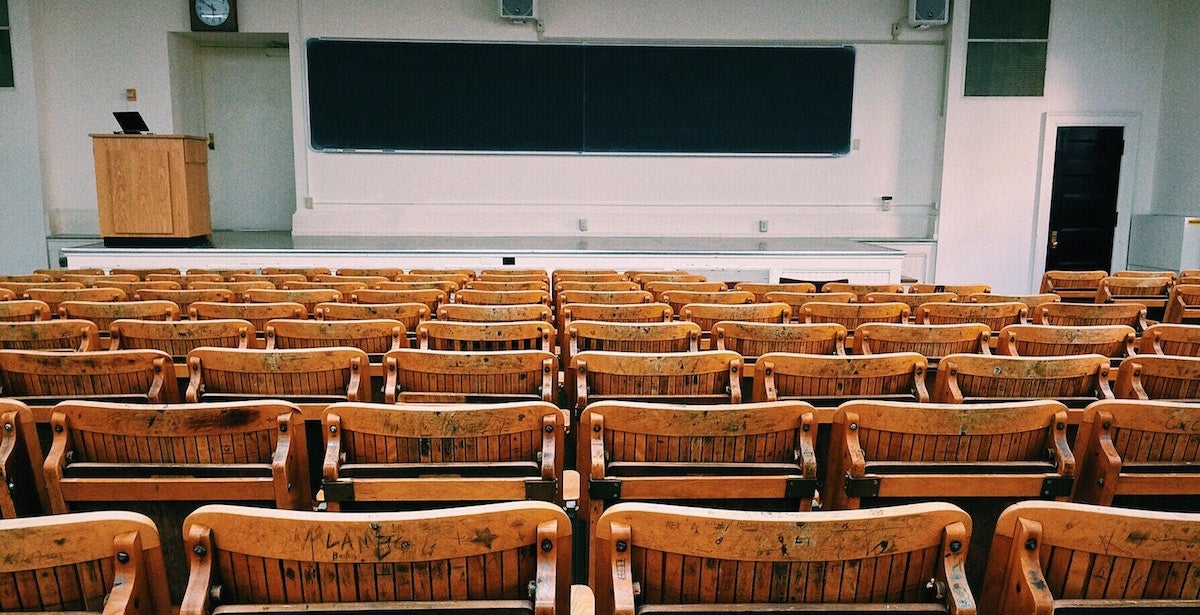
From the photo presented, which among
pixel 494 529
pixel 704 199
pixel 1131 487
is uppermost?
pixel 704 199

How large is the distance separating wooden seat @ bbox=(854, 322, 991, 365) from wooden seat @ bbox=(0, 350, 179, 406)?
8.43 ft

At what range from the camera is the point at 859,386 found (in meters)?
2.62

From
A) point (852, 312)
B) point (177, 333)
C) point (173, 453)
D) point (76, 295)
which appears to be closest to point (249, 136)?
point (76, 295)

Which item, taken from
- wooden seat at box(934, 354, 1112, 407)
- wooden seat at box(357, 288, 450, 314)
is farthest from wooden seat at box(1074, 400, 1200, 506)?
wooden seat at box(357, 288, 450, 314)

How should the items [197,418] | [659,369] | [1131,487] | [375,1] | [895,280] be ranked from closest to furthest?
[197,418] < [1131,487] < [659,369] < [895,280] < [375,1]

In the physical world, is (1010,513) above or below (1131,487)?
above

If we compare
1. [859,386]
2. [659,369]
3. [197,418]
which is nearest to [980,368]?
[859,386]

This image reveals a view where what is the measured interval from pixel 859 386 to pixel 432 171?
757 cm

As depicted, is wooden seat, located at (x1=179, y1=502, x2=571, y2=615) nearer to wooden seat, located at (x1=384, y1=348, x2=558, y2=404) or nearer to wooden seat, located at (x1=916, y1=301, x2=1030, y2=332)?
wooden seat, located at (x1=384, y1=348, x2=558, y2=404)

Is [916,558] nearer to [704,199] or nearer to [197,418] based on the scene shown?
[197,418]

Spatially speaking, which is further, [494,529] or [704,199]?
[704,199]

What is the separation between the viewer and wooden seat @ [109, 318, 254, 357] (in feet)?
10.3

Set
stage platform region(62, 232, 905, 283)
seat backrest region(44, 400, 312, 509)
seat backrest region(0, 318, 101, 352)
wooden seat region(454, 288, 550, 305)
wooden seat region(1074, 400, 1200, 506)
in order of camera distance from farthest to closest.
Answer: stage platform region(62, 232, 905, 283) < wooden seat region(454, 288, 550, 305) < seat backrest region(0, 318, 101, 352) < wooden seat region(1074, 400, 1200, 506) < seat backrest region(44, 400, 312, 509)

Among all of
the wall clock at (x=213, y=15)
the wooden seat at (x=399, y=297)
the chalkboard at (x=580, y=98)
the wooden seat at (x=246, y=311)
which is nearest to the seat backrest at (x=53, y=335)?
the wooden seat at (x=246, y=311)
